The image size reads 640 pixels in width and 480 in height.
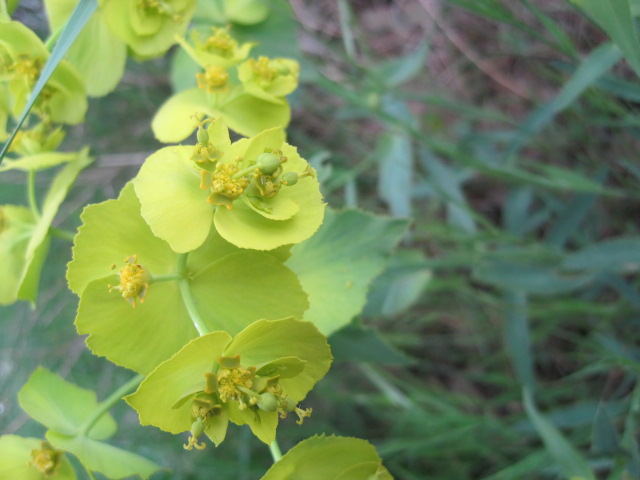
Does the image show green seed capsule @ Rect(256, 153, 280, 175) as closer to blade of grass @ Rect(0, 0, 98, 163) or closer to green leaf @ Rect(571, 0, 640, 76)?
blade of grass @ Rect(0, 0, 98, 163)

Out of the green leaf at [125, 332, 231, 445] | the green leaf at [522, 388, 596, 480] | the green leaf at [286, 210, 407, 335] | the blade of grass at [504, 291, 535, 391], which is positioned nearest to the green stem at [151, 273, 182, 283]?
the green leaf at [125, 332, 231, 445]

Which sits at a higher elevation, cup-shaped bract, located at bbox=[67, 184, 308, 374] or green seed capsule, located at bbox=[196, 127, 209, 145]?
green seed capsule, located at bbox=[196, 127, 209, 145]

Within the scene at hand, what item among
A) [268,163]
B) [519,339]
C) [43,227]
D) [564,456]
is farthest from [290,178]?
[519,339]

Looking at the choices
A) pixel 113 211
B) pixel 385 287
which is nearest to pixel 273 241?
pixel 113 211

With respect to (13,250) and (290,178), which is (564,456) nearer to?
Result: (290,178)

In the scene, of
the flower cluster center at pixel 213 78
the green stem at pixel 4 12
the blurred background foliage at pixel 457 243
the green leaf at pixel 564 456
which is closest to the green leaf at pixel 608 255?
the blurred background foliage at pixel 457 243

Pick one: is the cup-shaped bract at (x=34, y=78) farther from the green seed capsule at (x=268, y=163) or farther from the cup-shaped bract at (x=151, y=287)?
the green seed capsule at (x=268, y=163)
